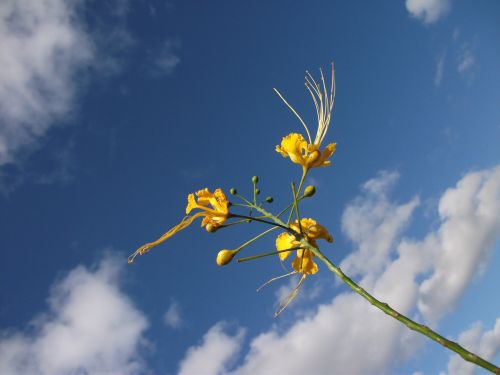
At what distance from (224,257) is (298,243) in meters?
0.64

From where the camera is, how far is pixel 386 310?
1.94m

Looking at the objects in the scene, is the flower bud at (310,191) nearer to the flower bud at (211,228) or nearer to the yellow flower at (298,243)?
the yellow flower at (298,243)

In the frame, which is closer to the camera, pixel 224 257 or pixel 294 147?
pixel 224 257

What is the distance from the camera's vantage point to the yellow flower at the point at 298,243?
2.84 m

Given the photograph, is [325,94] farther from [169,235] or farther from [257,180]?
[169,235]

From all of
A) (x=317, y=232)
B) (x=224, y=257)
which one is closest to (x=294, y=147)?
(x=317, y=232)

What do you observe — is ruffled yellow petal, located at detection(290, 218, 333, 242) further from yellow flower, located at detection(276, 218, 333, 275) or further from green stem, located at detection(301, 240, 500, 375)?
green stem, located at detection(301, 240, 500, 375)

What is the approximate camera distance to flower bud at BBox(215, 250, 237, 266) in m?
2.54

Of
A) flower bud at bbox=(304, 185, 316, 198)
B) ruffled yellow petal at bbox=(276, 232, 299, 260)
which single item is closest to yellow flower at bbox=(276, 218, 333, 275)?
ruffled yellow petal at bbox=(276, 232, 299, 260)

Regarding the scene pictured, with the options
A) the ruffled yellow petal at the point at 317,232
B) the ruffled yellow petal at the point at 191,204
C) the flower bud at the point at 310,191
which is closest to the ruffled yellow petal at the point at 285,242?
the ruffled yellow petal at the point at 317,232

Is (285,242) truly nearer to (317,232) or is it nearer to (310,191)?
(317,232)

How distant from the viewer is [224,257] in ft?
8.36

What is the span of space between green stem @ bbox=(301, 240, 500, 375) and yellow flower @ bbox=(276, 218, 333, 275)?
637mm

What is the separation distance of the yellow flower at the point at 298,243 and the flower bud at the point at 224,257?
0.49 metres
